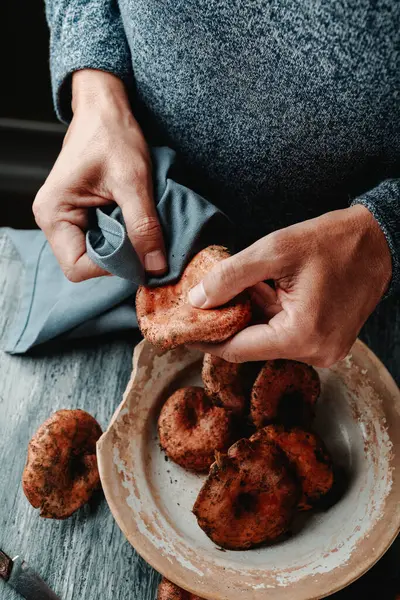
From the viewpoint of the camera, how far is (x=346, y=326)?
1.14 meters

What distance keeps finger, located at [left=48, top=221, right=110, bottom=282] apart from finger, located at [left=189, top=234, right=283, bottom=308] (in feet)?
1.13

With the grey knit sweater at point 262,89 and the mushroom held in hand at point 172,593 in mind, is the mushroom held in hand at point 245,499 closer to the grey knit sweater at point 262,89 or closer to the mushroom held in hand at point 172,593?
the mushroom held in hand at point 172,593

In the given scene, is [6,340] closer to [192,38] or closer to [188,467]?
[188,467]

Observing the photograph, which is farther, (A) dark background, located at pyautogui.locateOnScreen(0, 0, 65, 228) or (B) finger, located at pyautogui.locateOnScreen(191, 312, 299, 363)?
(A) dark background, located at pyautogui.locateOnScreen(0, 0, 65, 228)

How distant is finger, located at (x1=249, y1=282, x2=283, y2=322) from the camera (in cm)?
122

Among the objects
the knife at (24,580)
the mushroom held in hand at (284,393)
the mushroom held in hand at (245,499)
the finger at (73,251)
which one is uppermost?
the finger at (73,251)

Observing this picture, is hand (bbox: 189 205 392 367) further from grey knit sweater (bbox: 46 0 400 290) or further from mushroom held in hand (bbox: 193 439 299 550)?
mushroom held in hand (bbox: 193 439 299 550)

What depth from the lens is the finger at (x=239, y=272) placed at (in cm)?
101

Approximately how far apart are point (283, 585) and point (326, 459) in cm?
28

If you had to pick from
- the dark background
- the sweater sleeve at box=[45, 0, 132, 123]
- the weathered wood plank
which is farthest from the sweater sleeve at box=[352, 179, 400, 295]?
the dark background

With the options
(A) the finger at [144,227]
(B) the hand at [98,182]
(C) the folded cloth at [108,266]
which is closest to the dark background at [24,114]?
(C) the folded cloth at [108,266]

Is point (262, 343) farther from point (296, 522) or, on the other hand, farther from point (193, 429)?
point (296, 522)

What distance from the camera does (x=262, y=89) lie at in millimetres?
1173

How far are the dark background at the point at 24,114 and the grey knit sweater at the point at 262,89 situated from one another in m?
0.69
